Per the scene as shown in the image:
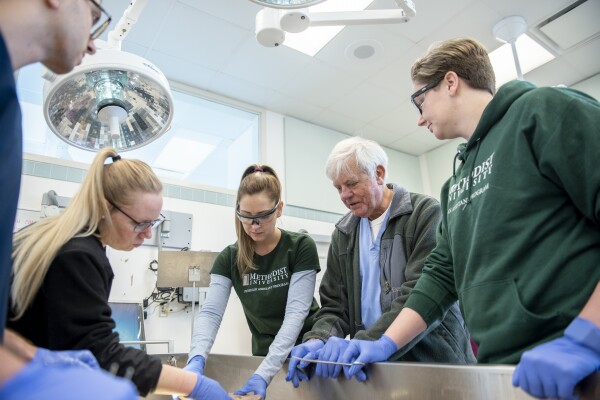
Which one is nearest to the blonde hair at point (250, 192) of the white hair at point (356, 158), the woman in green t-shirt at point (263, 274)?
the woman in green t-shirt at point (263, 274)

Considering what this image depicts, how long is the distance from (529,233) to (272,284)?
1.00 metres

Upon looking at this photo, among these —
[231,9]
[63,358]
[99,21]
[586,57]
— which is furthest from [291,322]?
[586,57]

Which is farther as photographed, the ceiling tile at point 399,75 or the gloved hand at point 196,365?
the ceiling tile at point 399,75

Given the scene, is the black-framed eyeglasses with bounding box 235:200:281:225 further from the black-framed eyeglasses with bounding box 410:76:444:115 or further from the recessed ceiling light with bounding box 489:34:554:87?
the recessed ceiling light with bounding box 489:34:554:87

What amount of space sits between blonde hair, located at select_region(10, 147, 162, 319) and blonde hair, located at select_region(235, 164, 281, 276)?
1.47 ft

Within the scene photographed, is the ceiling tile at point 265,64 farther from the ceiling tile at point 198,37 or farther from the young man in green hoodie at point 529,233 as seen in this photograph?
the young man in green hoodie at point 529,233

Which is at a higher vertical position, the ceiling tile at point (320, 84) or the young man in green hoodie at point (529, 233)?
the ceiling tile at point (320, 84)

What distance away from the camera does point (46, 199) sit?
249 cm

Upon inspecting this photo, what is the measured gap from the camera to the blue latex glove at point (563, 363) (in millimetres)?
607

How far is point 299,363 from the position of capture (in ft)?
3.98

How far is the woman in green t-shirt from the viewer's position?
1545mm

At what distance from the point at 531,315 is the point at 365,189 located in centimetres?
84

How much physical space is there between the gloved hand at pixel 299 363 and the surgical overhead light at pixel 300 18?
3.43ft

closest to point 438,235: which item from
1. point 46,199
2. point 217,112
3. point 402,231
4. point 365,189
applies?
point 402,231
